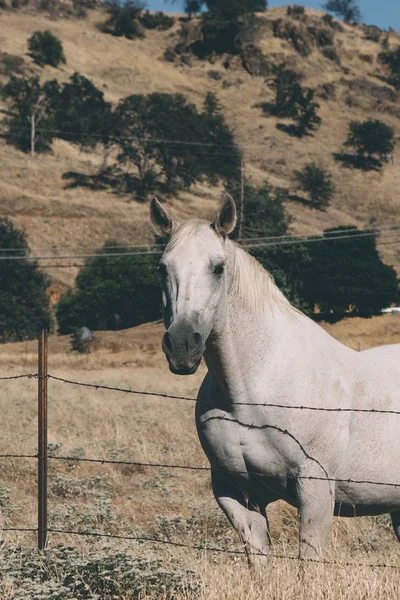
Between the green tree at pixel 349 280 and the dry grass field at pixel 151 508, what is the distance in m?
28.0

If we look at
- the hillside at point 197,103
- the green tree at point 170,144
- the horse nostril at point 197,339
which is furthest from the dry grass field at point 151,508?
the green tree at point 170,144

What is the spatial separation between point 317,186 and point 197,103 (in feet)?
98.4

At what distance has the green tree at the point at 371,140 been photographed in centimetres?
9619

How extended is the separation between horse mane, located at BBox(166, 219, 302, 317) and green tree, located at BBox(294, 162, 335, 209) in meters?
78.0

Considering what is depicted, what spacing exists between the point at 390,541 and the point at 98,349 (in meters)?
34.8

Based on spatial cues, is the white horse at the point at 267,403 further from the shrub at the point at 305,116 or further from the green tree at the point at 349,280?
the shrub at the point at 305,116

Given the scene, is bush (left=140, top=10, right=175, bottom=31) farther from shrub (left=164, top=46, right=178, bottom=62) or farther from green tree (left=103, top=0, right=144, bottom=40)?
shrub (left=164, top=46, right=178, bottom=62)

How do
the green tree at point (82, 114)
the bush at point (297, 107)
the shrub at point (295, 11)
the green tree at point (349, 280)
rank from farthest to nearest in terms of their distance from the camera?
the shrub at point (295, 11)
the bush at point (297, 107)
the green tree at point (82, 114)
the green tree at point (349, 280)

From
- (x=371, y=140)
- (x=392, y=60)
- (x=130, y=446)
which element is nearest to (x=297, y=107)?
(x=371, y=140)

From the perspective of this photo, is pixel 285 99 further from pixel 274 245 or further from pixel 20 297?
pixel 20 297

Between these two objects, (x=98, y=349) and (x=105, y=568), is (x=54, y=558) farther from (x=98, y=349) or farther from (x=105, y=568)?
(x=98, y=349)

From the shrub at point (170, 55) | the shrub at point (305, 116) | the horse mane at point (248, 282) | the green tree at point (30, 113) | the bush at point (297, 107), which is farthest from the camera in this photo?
the shrub at point (170, 55)

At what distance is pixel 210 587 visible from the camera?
4875 mm

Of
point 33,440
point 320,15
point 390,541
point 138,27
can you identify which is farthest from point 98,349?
point 320,15
